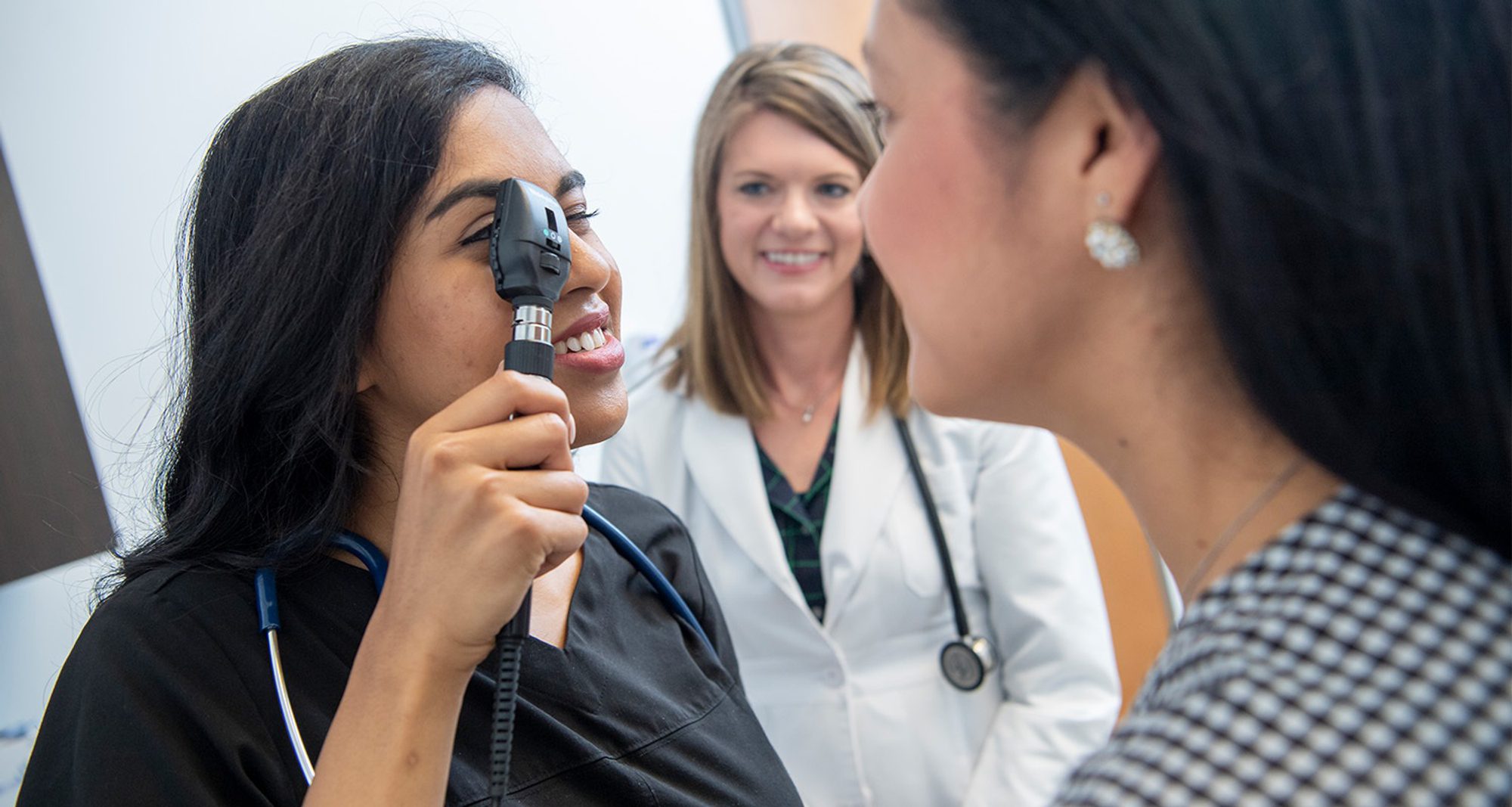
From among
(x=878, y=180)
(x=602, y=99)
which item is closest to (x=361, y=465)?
(x=878, y=180)

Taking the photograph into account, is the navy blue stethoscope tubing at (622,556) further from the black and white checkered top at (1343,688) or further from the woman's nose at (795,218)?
the woman's nose at (795,218)

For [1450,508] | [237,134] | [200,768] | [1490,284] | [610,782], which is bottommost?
[610,782]

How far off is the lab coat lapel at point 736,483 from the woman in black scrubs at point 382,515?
0.61 m

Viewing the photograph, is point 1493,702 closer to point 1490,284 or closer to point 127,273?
point 1490,284

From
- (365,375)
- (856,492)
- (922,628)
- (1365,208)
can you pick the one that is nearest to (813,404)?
(856,492)

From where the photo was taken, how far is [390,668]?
821mm

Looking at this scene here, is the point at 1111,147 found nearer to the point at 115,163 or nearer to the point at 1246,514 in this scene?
the point at 1246,514

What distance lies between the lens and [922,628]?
6.21 ft

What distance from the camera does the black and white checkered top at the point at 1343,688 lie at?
54 cm

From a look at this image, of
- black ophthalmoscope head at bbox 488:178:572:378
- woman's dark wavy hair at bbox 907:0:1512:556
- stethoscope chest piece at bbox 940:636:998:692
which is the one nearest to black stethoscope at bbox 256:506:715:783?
black ophthalmoscope head at bbox 488:178:572:378

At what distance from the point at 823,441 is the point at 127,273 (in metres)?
1.22

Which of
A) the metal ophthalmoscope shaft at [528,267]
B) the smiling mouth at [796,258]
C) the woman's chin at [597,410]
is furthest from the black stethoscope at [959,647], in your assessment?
the metal ophthalmoscope shaft at [528,267]

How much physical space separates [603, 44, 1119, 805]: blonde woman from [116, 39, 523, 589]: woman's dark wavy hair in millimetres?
964

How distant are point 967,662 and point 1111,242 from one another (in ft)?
4.05
